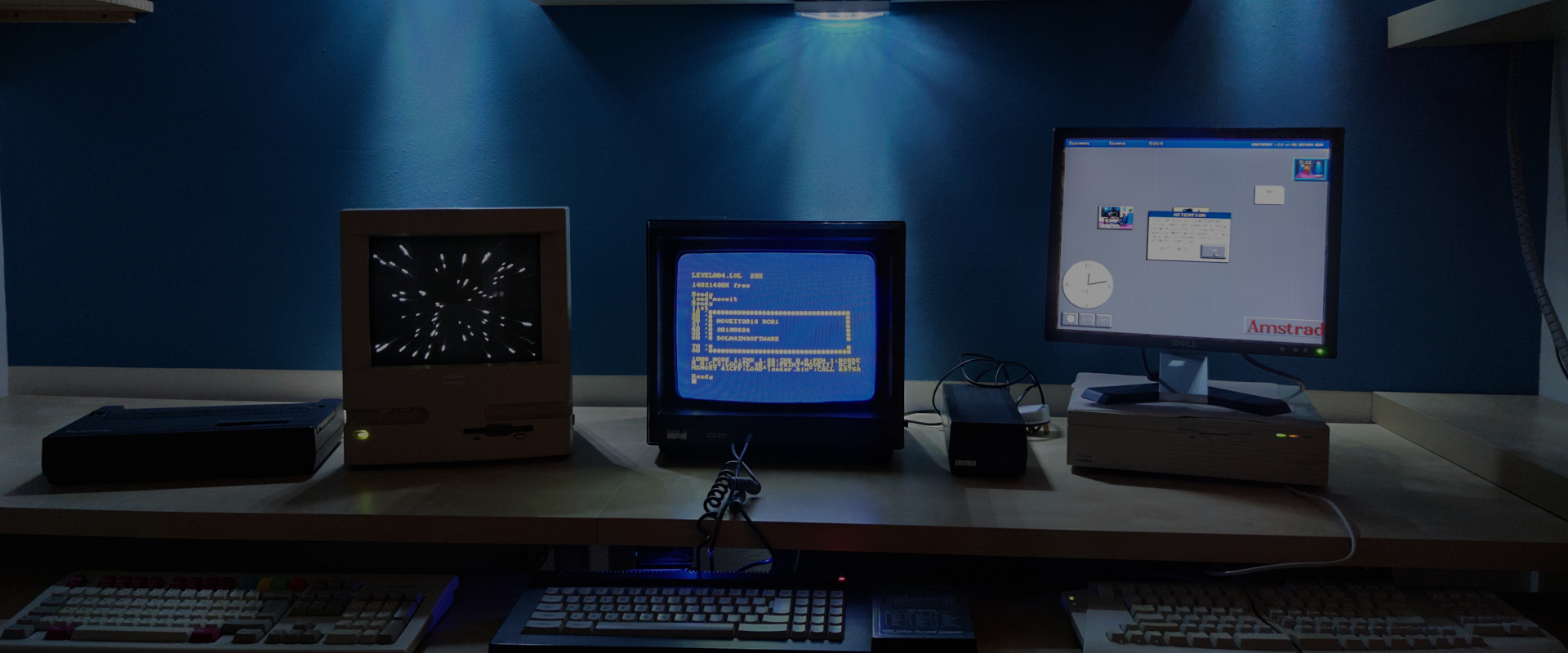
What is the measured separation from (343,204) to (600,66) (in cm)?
60

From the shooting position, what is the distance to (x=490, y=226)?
1.45 meters

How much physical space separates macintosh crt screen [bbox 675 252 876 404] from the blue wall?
0.38 metres

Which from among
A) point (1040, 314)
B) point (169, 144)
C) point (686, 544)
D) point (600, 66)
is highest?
point (600, 66)

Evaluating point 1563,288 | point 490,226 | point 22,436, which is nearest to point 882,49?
point 490,226

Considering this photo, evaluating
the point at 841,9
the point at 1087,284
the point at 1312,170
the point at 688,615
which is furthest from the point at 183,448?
the point at 1312,170

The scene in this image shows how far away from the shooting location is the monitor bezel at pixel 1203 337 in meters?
1.41

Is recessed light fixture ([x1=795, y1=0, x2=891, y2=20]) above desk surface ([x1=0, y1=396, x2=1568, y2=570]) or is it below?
above

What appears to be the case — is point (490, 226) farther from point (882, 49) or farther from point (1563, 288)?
point (1563, 288)

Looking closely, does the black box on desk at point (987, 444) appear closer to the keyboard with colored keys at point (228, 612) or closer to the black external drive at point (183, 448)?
the keyboard with colored keys at point (228, 612)

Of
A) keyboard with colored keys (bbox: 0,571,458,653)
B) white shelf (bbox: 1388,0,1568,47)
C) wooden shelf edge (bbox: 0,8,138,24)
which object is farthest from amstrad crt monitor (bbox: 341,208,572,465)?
white shelf (bbox: 1388,0,1568,47)

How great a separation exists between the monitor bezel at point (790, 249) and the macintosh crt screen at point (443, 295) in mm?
210

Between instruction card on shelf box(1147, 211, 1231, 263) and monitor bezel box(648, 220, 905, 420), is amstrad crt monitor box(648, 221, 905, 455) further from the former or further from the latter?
instruction card on shelf box(1147, 211, 1231, 263)

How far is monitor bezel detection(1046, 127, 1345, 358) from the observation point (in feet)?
4.61

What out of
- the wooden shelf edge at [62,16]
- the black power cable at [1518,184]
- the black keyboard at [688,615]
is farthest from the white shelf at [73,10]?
the black power cable at [1518,184]
